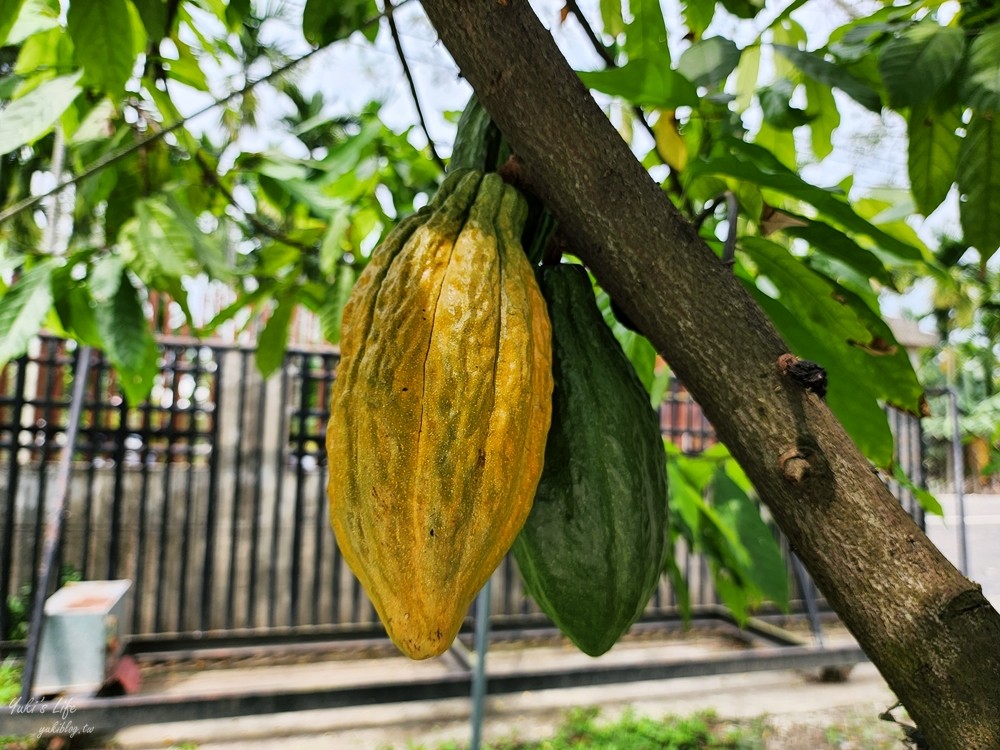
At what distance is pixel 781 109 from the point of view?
1052 mm

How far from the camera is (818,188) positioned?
79 centimetres

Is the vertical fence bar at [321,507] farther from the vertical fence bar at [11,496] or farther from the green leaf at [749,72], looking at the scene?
the green leaf at [749,72]

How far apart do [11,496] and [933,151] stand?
4996 mm

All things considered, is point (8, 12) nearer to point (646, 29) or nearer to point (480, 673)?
point (646, 29)

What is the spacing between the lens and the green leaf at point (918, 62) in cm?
81

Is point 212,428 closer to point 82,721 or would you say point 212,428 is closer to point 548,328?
point 82,721

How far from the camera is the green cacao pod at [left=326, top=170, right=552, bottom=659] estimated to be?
0.53m

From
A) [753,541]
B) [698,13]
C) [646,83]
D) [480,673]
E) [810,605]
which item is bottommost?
[810,605]

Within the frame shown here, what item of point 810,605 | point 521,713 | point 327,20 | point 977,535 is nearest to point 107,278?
point 327,20

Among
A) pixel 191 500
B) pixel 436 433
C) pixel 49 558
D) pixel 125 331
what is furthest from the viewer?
pixel 191 500

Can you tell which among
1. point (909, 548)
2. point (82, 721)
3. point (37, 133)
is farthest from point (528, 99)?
point (82, 721)

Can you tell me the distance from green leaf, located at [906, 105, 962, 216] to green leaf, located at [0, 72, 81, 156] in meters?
1.23

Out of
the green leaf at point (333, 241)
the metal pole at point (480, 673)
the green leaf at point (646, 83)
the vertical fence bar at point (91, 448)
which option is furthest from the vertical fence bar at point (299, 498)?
the green leaf at point (646, 83)

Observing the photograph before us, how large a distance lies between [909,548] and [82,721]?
2.58m
